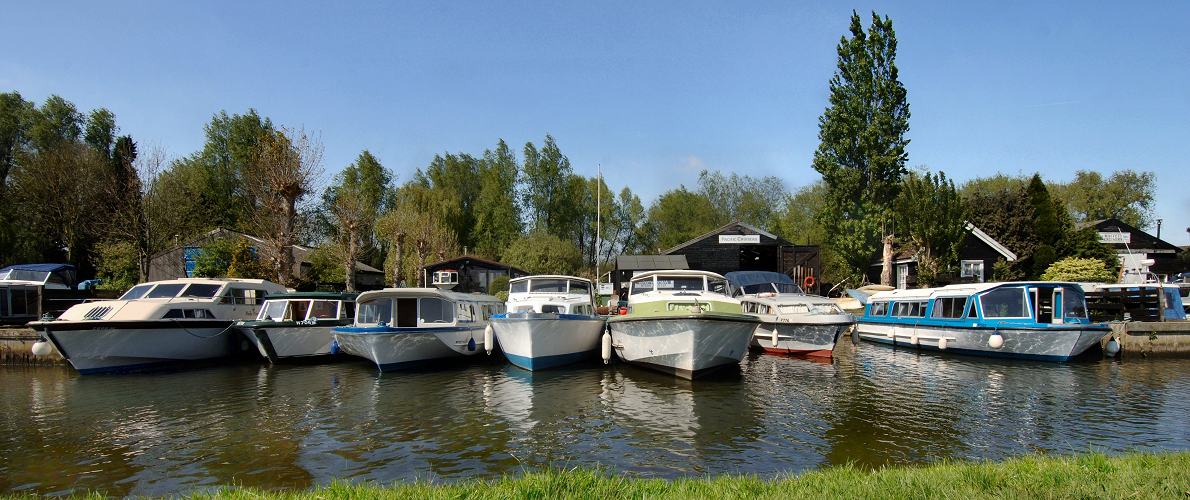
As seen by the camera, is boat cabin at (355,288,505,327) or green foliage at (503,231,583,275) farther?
green foliage at (503,231,583,275)

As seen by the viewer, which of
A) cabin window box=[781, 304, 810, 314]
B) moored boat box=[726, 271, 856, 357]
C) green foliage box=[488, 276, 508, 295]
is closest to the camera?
moored boat box=[726, 271, 856, 357]

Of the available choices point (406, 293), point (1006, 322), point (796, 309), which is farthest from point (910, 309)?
point (406, 293)

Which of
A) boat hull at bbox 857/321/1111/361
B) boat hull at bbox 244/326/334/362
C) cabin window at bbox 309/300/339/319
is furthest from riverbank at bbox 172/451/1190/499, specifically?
cabin window at bbox 309/300/339/319

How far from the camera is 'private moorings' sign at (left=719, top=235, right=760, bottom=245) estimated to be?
4784cm

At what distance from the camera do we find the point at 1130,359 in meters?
21.3

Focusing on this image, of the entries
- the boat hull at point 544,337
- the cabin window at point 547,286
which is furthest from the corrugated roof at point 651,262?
the boat hull at point 544,337

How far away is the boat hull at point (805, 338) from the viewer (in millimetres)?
21125

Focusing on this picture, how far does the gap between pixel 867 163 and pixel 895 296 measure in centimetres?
1895

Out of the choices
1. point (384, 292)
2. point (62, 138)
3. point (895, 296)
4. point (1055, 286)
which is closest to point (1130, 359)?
point (1055, 286)

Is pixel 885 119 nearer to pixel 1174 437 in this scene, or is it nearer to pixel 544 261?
pixel 544 261

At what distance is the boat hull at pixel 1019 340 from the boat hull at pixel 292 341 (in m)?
20.9

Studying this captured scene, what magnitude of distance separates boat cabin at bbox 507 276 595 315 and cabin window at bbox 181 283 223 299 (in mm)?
10563

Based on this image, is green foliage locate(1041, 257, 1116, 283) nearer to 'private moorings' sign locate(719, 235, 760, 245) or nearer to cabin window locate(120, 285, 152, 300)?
'private moorings' sign locate(719, 235, 760, 245)

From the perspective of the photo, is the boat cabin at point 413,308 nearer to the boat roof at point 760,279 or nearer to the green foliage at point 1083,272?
the boat roof at point 760,279
